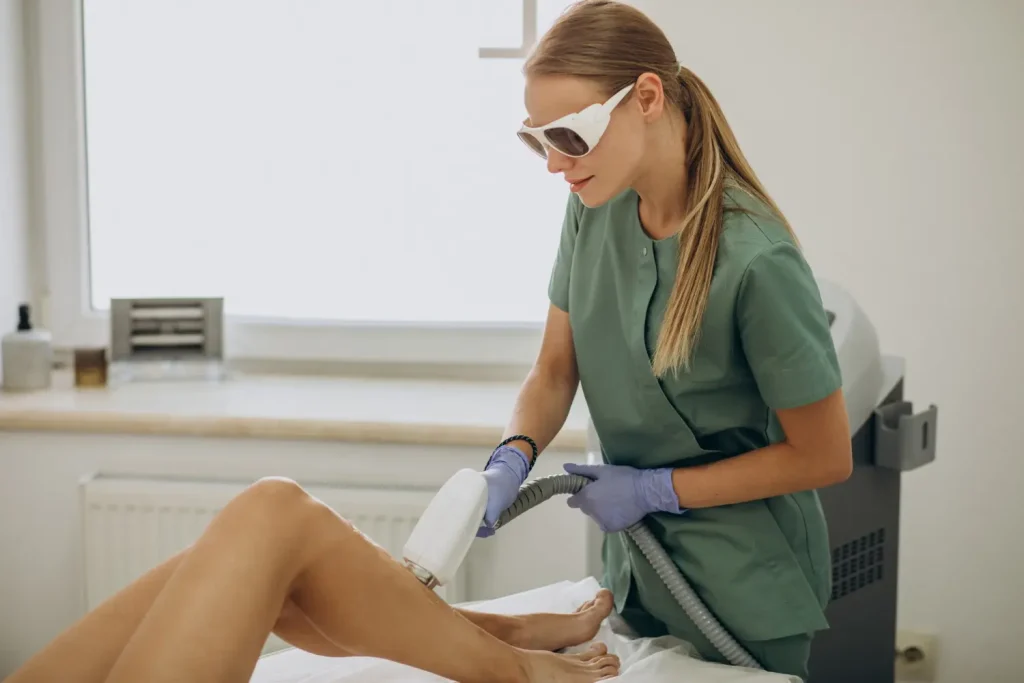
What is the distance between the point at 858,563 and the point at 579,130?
87 centimetres

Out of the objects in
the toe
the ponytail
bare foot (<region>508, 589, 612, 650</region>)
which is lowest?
the toe

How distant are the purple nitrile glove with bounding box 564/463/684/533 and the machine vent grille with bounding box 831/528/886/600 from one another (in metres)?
0.43

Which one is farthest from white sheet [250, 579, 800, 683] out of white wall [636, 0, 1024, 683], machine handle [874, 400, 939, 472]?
white wall [636, 0, 1024, 683]

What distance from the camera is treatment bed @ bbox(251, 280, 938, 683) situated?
5.24 ft

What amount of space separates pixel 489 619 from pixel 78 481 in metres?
1.13

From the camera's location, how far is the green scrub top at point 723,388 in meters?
1.26

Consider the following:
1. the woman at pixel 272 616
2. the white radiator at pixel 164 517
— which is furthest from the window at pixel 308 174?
the woman at pixel 272 616

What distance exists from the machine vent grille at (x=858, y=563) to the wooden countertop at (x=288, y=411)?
1.78 feet

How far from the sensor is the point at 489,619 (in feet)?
4.73

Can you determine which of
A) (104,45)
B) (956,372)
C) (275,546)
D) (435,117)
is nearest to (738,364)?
(275,546)

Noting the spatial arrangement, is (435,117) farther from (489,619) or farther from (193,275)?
(489,619)

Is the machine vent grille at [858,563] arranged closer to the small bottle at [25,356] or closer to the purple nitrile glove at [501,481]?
the purple nitrile glove at [501,481]

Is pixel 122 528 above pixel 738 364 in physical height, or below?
below

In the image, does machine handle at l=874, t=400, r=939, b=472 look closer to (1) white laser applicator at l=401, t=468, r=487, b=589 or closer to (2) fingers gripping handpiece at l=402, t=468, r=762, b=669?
(2) fingers gripping handpiece at l=402, t=468, r=762, b=669
